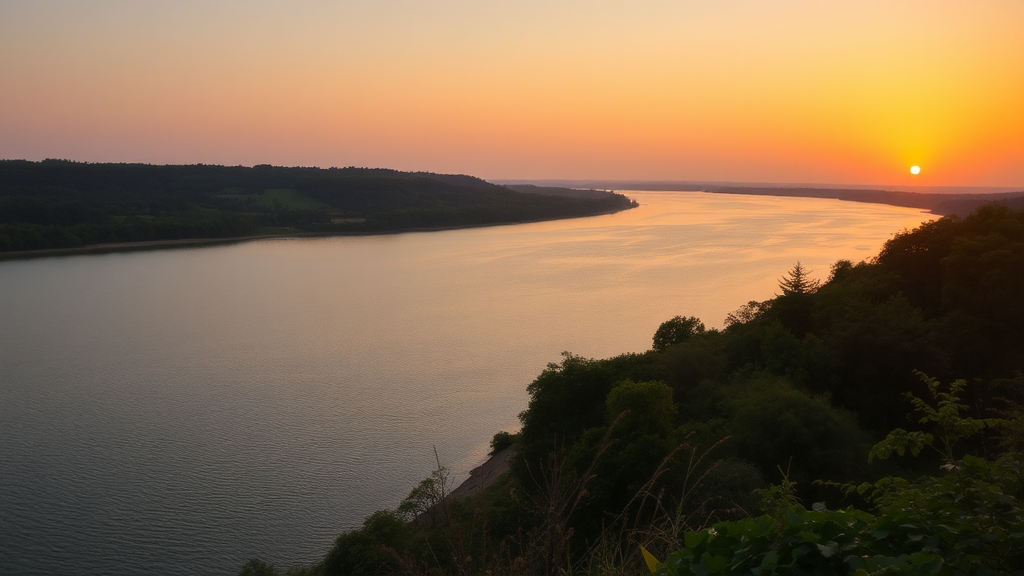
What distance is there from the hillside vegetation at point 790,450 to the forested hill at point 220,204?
130 feet

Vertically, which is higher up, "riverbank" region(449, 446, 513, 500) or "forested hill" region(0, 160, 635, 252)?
"forested hill" region(0, 160, 635, 252)

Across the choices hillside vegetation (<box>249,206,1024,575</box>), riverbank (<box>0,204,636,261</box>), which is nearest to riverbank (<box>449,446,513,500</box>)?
hillside vegetation (<box>249,206,1024,575</box>)

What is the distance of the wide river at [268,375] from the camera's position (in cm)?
998

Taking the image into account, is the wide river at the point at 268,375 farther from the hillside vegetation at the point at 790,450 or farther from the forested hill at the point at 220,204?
the forested hill at the point at 220,204

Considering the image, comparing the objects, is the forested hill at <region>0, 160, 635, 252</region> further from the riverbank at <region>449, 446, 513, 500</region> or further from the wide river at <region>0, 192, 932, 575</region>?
the riverbank at <region>449, 446, 513, 500</region>

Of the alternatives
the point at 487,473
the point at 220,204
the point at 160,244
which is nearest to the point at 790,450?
the point at 487,473

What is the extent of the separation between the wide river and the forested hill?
8.02 metres

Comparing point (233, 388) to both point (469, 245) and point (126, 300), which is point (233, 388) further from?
A: point (469, 245)

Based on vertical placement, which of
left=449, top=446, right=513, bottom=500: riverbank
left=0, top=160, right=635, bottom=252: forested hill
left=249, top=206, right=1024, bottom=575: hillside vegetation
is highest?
left=0, top=160, right=635, bottom=252: forested hill

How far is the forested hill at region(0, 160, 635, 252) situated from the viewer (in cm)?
4403

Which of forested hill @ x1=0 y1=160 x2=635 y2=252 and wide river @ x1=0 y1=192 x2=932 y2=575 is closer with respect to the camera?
wide river @ x1=0 y1=192 x2=932 y2=575

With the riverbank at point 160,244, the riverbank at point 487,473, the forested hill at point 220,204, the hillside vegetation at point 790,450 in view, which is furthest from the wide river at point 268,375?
the forested hill at point 220,204

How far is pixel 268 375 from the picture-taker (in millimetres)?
16922

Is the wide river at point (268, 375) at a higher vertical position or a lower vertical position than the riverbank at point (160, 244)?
lower
